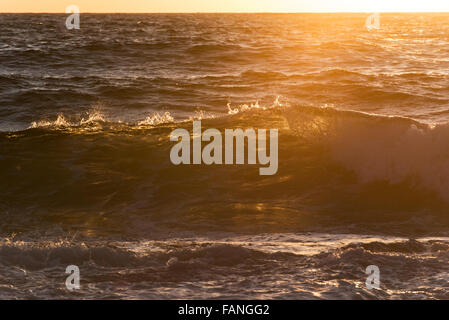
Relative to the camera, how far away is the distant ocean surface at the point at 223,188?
16.5 feet

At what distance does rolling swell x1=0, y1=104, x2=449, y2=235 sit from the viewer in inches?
300

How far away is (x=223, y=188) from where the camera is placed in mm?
9180

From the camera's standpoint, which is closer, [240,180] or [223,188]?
[223,188]

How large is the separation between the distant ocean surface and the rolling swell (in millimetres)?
38

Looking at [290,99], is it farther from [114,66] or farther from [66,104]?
[114,66]

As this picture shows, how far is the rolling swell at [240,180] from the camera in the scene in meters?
7.63

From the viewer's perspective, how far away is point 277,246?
6145mm

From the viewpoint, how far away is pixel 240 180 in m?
9.51

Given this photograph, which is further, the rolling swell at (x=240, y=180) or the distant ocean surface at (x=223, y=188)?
the rolling swell at (x=240, y=180)

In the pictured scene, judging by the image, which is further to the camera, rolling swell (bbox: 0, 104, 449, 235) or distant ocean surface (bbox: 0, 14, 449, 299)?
rolling swell (bbox: 0, 104, 449, 235)

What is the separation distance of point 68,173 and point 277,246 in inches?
206

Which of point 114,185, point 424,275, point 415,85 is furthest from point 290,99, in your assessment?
point 424,275

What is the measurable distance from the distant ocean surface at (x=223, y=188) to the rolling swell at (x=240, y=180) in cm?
4

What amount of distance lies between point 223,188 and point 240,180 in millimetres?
468
